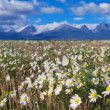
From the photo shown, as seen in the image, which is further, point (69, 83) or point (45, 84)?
point (45, 84)

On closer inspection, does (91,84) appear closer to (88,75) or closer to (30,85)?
(88,75)

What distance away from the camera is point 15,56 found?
7535mm

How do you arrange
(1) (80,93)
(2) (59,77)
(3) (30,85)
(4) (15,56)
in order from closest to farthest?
(1) (80,93) < (2) (59,77) < (3) (30,85) < (4) (15,56)

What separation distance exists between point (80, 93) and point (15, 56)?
5.07m

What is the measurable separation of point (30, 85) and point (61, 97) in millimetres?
938

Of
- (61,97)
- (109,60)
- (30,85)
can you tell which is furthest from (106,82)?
(109,60)

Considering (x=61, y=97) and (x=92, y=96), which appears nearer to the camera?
(x=92, y=96)

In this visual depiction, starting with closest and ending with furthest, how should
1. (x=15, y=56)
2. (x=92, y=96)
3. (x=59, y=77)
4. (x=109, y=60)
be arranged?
(x=92, y=96), (x=59, y=77), (x=109, y=60), (x=15, y=56)

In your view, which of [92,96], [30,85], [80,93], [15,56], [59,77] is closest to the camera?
[92,96]

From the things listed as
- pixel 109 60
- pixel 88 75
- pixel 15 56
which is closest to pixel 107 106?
pixel 88 75

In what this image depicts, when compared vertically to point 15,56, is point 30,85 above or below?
below

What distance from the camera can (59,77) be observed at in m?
3.56

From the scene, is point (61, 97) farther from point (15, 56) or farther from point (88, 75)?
point (15, 56)

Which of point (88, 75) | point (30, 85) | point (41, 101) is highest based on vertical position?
point (88, 75)
